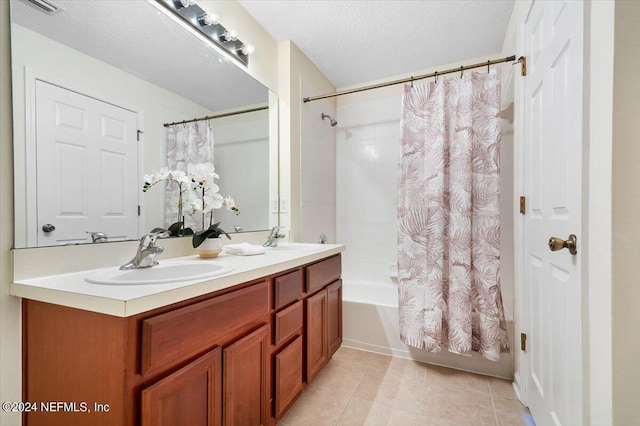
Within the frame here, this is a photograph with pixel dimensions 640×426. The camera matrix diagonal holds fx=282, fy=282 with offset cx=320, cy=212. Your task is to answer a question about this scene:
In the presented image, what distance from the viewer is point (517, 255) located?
1663mm

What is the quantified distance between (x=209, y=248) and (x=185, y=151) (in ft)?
1.65

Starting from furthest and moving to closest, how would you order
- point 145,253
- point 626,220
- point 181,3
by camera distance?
point 181,3 < point 145,253 < point 626,220

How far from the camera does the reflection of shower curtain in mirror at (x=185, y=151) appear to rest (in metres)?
1.35

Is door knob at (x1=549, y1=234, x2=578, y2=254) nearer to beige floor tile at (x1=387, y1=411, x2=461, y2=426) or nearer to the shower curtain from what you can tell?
the shower curtain

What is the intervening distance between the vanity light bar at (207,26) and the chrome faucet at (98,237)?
108 cm

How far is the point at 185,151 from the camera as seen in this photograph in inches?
55.9

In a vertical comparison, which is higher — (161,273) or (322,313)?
(161,273)

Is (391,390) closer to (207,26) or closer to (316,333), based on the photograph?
(316,333)

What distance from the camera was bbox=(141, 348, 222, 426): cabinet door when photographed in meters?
0.73

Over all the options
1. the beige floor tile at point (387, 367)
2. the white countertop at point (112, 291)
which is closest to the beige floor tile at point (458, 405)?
the beige floor tile at point (387, 367)

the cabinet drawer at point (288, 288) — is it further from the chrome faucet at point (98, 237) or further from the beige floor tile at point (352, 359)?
the beige floor tile at point (352, 359)

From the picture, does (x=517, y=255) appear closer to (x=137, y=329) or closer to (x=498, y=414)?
(x=498, y=414)

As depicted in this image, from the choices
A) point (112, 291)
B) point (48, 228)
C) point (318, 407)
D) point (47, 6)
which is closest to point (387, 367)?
point (318, 407)

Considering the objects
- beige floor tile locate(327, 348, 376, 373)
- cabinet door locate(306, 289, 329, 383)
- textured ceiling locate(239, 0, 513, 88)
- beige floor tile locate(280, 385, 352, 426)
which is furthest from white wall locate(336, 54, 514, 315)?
beige floor tile locate(280, 385, 352, 426)
